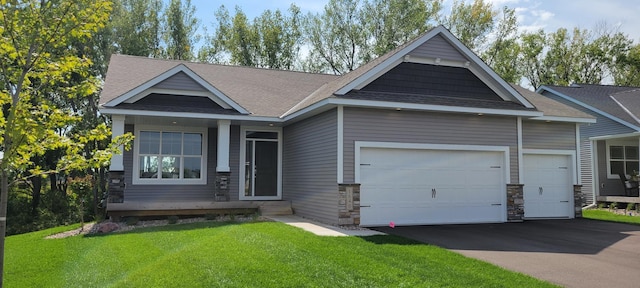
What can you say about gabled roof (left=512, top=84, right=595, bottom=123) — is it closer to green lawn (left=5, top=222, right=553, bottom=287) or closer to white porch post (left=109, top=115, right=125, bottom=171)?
green lawn (left=5, top=222, right=553, bottom=287)

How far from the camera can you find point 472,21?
33500 millimetres

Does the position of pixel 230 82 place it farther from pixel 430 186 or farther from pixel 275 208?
pixel 430 186

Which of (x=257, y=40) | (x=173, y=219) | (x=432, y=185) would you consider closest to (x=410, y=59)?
(x=432, y=185)

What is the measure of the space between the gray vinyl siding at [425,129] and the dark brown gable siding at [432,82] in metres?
0.59

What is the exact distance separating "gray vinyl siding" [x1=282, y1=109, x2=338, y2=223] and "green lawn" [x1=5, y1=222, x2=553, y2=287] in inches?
101

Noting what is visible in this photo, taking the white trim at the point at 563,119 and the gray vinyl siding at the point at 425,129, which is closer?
the gray vinyl siding at the point at 425,129

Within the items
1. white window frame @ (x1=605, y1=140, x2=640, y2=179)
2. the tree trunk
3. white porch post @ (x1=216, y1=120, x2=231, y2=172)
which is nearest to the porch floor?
white window frame @ (x1=605, y1=140, x2=640, y2=179)

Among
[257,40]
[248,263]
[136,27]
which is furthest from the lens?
[257,40]

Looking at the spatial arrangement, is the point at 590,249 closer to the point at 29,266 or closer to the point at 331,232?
the point at 331,232

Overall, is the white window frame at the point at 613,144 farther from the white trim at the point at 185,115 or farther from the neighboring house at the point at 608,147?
the white trim at the point at 185,115

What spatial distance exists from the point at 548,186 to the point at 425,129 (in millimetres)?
4827

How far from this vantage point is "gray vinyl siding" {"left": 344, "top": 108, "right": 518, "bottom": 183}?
1220cm

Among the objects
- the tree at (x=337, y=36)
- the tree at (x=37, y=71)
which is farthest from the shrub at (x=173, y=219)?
the tree at (x=337, y=36)

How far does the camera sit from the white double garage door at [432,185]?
12445 mm
